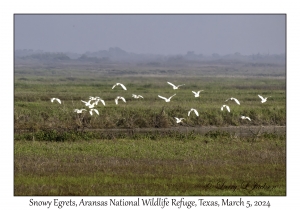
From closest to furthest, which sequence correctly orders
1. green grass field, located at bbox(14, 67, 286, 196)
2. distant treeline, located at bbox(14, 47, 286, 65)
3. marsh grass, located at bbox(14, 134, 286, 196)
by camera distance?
marsh grass, located at bbox(14, 134, 286, 196) → green grass field, located at bbox(14, 67, 286, 196) → distant treeline, located at bbox(14, 47, 286, 65)

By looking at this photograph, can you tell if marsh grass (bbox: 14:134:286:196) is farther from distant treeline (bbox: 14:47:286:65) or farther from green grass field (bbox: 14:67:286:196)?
distant treeline (bbox: 14:47:286:65)

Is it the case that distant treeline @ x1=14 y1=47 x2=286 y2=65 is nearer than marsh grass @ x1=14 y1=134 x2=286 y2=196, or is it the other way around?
marsh grass @ x1=14 y1=134 x2=286 y2=196

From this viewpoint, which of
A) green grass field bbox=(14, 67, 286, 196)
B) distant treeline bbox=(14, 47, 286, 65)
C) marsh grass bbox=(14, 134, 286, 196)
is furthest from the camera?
distant treeline bbox=(14, 47, 286, 65)

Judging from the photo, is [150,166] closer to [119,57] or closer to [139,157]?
[139,157]

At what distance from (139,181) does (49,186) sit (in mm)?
1747

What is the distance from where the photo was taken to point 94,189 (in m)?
12.4

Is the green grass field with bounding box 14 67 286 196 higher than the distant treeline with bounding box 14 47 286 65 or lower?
lower

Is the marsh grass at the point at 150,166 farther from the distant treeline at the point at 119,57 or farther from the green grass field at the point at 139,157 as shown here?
the distant treeline at the point at 119,57

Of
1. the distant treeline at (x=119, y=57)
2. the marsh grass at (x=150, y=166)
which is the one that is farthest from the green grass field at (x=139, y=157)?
the distant treeline at (x=119, y=57)

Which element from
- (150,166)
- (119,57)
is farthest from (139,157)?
(119,57)

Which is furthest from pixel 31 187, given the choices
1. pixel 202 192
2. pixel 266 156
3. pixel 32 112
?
pixel 32 112

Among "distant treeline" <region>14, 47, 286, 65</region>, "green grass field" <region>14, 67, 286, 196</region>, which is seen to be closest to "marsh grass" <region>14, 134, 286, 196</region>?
"green grass field" <region>14, 67, 286, 196</region>

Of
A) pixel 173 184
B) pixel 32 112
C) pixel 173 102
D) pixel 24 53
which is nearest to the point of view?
pixel 173 184

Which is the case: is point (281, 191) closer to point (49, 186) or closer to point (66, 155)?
A: point (49, 186)
